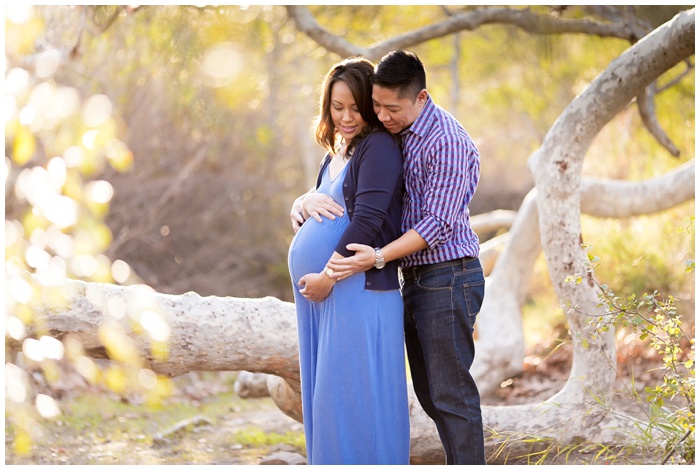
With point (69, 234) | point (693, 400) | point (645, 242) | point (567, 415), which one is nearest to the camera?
point (693, 400)

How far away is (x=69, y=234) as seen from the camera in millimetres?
6816

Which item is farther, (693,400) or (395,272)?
(693,400)

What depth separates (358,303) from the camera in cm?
303

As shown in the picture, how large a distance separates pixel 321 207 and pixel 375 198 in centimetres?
30

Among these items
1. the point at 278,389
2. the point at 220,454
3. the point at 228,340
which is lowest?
the point at 220,454

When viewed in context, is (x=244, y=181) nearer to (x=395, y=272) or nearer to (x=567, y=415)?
(x=567, y=415)

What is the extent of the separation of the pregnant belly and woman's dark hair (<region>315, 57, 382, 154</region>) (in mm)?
330

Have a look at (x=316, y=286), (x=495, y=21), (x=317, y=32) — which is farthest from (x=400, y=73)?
(x=495, y=21)

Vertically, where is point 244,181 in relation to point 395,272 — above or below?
above

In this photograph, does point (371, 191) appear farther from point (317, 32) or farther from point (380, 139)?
point (317, 32)

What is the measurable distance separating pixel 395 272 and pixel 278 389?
1.69m

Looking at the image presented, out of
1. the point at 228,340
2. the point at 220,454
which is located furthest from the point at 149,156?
the point at 228,340

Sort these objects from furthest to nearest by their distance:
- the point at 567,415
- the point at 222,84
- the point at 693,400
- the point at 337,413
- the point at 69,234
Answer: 1. the point at 222,84
2. the point at 69,234
3. the point at 567,415
4. the point at 693,400
5. the point at 337,413

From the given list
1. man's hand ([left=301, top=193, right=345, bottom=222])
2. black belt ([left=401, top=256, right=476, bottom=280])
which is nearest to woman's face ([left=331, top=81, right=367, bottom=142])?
man's hand ([left=301, top=193, right=345, bottom=222])
